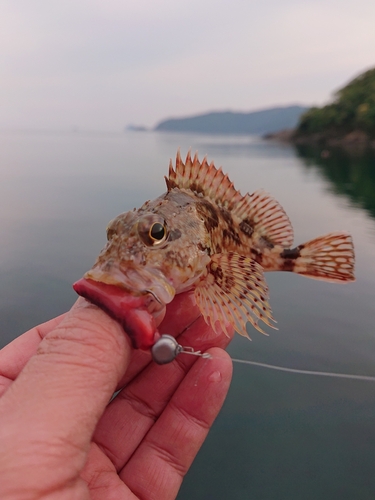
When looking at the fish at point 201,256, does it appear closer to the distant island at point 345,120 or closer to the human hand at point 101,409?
the human hand at point 101,409

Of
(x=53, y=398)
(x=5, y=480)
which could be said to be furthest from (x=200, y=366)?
(x=5, y=480)

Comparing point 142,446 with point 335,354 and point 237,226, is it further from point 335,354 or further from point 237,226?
point 335,354

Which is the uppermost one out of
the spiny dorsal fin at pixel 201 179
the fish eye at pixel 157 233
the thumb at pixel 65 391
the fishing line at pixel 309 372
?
the spiny dorsal fin at pixel 201 179

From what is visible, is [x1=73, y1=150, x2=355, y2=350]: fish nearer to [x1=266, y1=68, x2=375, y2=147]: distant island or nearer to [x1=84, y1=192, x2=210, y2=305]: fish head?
[x1=84, y1=192, x2=210, y2=305]: fish head

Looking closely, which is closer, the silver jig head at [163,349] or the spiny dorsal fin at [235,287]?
the silver jig head at [163,349]

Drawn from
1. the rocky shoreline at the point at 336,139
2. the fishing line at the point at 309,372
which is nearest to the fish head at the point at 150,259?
the fishing line at the point at 309,372

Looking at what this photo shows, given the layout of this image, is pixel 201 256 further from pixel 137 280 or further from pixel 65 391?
pixel 65 391

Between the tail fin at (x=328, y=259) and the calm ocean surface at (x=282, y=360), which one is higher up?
the tail fin at (x=328, y=259)
